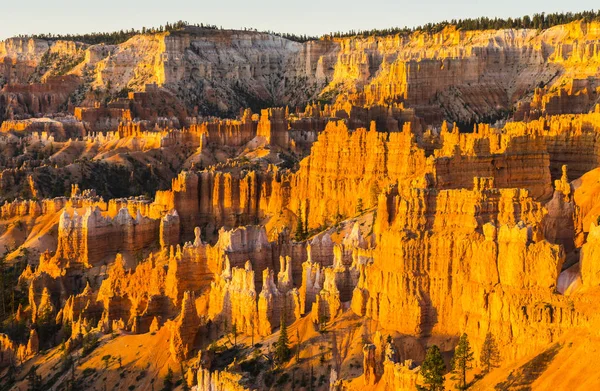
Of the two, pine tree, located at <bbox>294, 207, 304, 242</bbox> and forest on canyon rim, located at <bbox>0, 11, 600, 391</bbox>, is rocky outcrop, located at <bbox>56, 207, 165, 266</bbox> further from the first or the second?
pine tree, located at <bbox>294, 207, 304, 242</bbox>

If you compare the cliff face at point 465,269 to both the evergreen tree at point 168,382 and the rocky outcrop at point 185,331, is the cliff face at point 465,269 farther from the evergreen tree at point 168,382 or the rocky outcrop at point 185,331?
the rocky outcrop at point 185,331

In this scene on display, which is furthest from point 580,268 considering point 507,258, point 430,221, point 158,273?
point 158,273

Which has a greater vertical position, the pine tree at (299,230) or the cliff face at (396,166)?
the cliff face at (396,166)

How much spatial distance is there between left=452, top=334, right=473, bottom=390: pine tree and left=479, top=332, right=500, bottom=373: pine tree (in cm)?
44

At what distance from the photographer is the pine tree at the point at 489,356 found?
3488cm

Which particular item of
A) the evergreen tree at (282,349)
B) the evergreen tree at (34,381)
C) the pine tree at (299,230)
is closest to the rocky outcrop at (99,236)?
the pine tree at (299,230)

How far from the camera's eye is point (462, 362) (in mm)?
34781

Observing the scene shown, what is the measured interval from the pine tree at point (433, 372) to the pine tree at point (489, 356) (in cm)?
126

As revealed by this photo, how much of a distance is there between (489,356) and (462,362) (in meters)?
0.89

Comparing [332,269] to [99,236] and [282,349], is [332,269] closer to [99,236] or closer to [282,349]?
[282,349]

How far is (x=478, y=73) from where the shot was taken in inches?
6344

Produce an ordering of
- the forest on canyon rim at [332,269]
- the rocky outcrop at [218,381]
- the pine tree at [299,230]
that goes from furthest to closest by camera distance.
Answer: the pine tree at [299,230] < the rocky outcrop at [218,381] < the forest on canyon rim at [332,269]

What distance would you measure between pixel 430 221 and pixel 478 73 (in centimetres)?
12339

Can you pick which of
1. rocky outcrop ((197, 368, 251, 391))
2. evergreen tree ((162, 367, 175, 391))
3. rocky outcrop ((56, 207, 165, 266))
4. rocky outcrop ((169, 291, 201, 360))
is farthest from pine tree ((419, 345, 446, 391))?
rocky outcrop ((56, 207, 165, 266))
